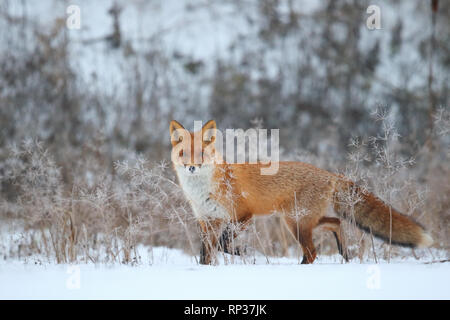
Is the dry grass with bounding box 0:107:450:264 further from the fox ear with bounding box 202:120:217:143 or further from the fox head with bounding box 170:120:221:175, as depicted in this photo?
the fox ear with bounding box 202:120:217:143

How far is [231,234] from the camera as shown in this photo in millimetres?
3979

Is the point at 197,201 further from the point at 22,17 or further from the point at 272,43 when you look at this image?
the point at 272,43

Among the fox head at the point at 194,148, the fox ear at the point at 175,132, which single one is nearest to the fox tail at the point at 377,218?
the fox head at the point at 194,148

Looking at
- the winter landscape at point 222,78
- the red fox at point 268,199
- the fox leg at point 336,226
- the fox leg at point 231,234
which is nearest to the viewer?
the fox leg at point 231,234

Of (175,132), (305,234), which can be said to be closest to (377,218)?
(305,234)

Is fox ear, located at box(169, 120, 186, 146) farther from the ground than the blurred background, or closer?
closer

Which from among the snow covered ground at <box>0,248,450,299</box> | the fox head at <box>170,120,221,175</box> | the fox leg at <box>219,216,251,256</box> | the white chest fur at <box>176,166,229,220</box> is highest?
the fox head at <box>170,120,221,175</box>

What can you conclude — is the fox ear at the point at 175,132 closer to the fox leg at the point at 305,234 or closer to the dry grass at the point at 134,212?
the dry grass at the point at 134,212

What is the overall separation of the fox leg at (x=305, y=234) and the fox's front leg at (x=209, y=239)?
654 millimetres

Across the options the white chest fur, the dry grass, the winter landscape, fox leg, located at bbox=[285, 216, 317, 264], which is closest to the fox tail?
the dry grass

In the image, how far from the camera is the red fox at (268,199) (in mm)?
4000

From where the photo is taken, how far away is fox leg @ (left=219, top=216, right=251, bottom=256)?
3818 mm

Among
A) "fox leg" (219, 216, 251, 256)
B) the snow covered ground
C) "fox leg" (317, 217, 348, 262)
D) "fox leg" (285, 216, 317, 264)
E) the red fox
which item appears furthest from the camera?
"fox leg" (317, 217, 348, 262)

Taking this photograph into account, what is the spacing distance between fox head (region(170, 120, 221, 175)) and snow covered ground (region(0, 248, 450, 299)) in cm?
96
